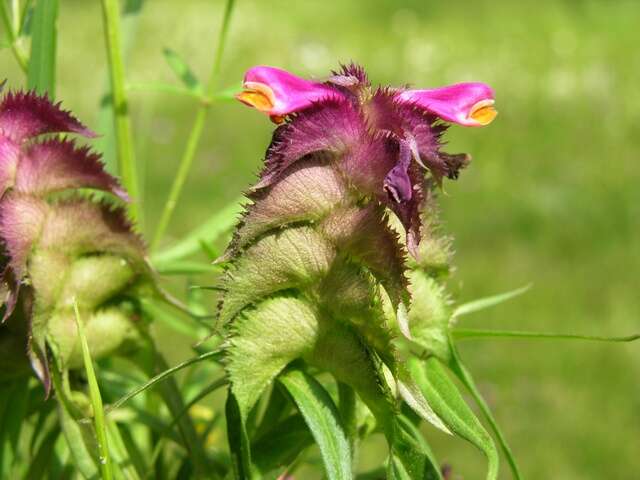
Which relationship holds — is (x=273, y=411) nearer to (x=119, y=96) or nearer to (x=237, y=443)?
(x=237, y=443)

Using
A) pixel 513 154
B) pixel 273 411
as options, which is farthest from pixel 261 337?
pixel 513 154

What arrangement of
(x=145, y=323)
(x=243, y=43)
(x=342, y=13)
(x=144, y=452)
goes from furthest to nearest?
1. (x=342, y=13)
2. (x=243, y=43)
3. (x=144, y=452)
4. (x=145, y=323)

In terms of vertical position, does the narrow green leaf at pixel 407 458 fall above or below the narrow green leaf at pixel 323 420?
below

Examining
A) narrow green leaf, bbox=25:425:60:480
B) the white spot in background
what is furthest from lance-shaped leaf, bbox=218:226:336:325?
the white spot in background

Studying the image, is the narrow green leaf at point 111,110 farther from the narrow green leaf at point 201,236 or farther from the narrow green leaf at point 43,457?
the narrow green leaf at point 43,457

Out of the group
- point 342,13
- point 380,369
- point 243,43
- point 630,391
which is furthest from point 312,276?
point 342,13

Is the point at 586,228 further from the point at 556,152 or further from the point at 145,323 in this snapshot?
the point at 145,323

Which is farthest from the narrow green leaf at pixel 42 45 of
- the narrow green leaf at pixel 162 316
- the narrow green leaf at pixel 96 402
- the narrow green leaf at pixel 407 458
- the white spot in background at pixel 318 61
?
the white spot in background at pixel 318 61
